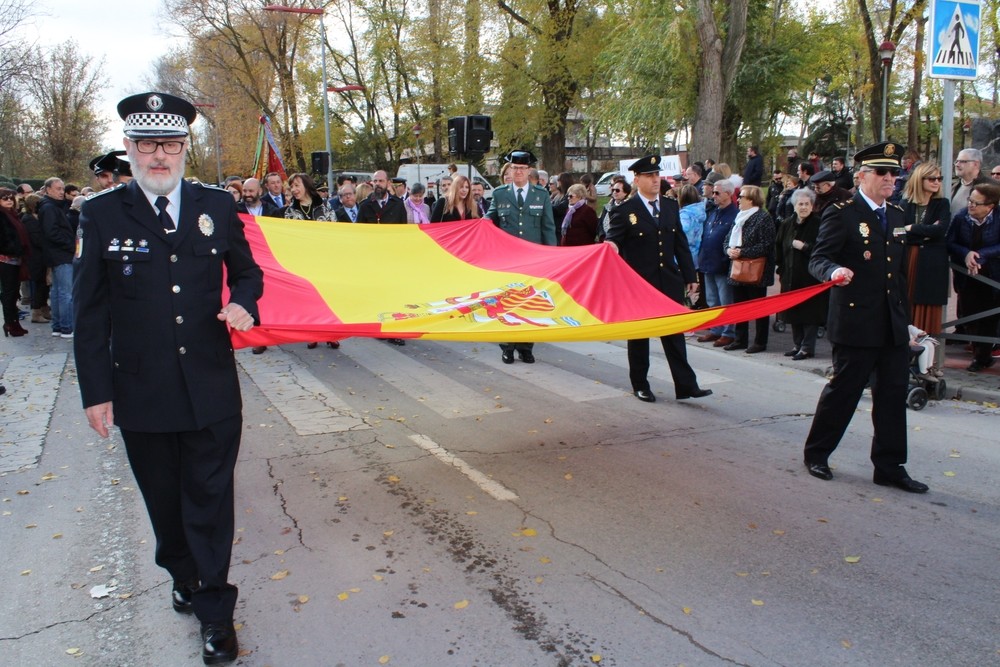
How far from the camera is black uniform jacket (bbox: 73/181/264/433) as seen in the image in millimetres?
3268

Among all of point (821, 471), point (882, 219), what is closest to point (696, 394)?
point (821, 471)

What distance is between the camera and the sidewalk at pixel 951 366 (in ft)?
25.2

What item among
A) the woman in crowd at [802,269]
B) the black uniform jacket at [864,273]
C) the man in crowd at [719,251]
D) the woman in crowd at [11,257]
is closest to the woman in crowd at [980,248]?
the woman in crowd at [802,269]

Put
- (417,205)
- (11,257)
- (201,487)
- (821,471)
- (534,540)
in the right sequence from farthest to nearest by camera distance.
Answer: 1. (417,205)
2. (11,257)
3. (821,471)
4. (534,540)
5. (201,487)

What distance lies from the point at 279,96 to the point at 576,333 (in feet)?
155

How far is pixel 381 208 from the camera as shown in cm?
1107

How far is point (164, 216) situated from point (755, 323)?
27.1 ft

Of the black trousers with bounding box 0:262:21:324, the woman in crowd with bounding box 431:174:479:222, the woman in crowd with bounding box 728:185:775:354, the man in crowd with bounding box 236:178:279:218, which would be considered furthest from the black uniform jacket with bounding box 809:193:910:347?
the black trousers with bounding box 0:262:21:324

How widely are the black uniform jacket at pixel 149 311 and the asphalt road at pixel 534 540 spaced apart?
3.63 feet

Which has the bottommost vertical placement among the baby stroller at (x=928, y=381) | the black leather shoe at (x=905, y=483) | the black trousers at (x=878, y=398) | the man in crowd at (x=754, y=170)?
the black leather shoe at (x=905, y=483)

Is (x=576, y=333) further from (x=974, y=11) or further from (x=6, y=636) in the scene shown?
(x=974, y=11)

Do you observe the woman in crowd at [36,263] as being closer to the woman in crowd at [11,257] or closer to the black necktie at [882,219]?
the woman in crowd at [11,257]

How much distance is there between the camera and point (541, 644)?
3490 mm

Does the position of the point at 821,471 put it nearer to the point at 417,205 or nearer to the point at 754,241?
the point at 754,241
